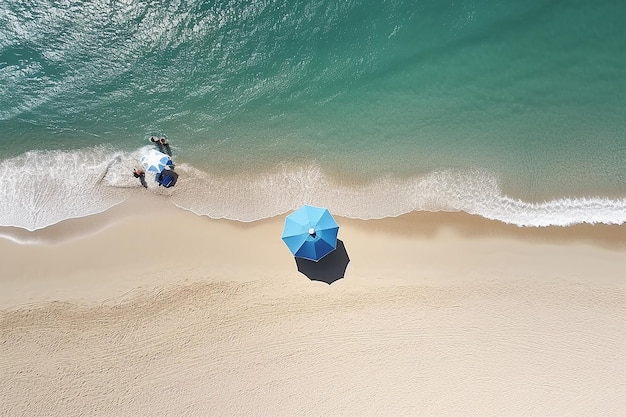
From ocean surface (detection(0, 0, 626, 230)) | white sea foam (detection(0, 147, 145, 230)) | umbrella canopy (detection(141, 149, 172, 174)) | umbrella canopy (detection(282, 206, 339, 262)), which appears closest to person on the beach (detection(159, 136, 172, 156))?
ocean surface (detection(0, 0, 626, 230))

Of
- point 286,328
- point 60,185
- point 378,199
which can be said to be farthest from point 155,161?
point 378,199

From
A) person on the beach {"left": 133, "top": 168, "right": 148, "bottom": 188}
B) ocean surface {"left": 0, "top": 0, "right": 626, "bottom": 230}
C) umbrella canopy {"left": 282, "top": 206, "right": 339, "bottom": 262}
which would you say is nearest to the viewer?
umbrella canopy {"left": 282, "top": 206, "right": 339, "bottom": 262}

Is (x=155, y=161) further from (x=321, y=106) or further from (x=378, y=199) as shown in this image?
(x=378, y=199)

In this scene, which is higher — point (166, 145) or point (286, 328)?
point (166, 145)

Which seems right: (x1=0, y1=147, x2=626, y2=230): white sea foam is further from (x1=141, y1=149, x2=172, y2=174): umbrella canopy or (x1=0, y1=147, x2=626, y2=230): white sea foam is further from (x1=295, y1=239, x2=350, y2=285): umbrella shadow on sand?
(x1=295, y1=239, x2=350, y2=285): umbrella shadow on sand

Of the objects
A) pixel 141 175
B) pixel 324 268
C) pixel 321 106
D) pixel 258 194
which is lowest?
pixel 324 268

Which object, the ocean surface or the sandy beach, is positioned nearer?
A: the sandy beach
